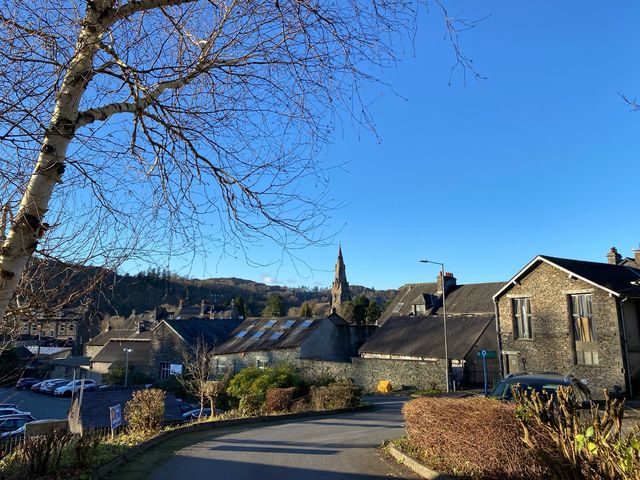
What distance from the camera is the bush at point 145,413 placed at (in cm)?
1650

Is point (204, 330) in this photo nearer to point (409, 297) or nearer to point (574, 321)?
point (409, 297)

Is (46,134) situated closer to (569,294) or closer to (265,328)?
(569,294)

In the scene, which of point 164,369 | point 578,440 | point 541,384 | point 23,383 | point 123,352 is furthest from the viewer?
point 123,352

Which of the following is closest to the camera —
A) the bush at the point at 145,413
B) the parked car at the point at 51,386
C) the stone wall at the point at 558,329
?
the bush at the point at 145,413

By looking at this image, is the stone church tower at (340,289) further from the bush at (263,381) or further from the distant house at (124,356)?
the bush at (263,381)

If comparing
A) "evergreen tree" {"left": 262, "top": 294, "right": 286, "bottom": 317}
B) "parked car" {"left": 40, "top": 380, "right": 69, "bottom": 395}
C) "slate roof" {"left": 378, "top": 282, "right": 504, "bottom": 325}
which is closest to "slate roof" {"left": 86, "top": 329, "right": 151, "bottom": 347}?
"parked car" {"left": 40, "top": 380, "right": 69, "bottom": 395}

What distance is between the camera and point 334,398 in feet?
75.0

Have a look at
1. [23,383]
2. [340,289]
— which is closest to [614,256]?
[23,383]

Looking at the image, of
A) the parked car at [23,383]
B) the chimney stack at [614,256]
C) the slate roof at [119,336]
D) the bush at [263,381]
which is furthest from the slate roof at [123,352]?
the chimney stack at [614,256]

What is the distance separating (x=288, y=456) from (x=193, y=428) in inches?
272

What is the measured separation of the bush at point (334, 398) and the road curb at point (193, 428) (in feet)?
1.36

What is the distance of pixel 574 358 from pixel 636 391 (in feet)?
11.0

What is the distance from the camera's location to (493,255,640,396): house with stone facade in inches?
1046

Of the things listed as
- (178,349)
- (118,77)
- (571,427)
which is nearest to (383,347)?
(178,349)
